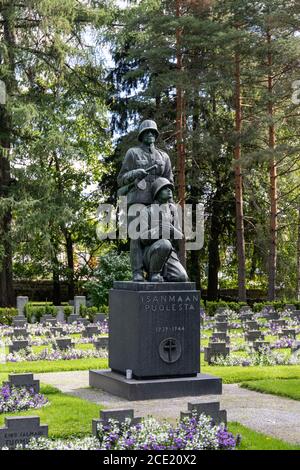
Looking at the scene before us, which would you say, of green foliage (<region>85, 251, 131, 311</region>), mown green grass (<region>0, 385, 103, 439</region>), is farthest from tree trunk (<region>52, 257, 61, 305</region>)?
mown green grass (<region>0, 385, 103, 439</region>)

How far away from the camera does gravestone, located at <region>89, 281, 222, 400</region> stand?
1044 centimetres

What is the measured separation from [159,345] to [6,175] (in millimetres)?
21172

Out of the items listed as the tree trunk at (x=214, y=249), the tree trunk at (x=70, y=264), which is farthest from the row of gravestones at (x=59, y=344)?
the tree trunk at (x=70, y=264)

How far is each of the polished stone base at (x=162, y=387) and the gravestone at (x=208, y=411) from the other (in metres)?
2.65

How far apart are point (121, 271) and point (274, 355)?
12259mm

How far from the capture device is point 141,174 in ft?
37.0

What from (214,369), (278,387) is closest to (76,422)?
(278,387)

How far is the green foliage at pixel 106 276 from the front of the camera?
86.0ft

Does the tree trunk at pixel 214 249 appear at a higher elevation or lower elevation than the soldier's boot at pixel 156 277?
higher

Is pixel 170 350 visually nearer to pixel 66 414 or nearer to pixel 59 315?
pixel 66 414

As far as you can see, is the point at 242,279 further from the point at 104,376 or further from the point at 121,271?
the point at 104,376

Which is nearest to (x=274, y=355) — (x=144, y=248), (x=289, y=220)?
(x=144, y=248)

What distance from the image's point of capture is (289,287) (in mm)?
36125

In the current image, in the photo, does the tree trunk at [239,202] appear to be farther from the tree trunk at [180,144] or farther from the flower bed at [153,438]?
the flower bed at [153,438]
